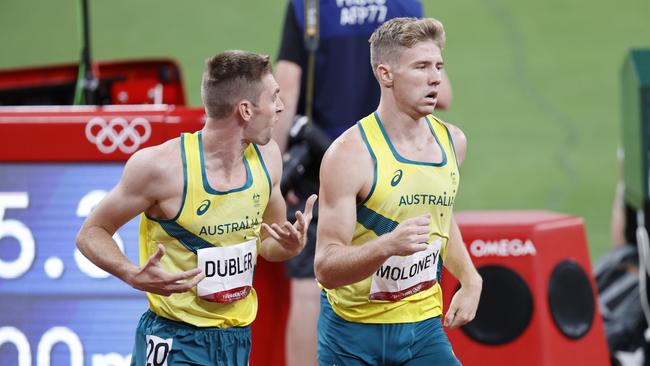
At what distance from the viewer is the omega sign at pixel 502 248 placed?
203 inches

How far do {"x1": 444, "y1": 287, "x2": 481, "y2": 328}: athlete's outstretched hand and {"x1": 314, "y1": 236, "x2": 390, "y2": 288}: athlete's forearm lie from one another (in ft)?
1.50

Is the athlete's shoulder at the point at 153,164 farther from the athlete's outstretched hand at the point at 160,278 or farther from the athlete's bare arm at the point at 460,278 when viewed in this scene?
the athlete's bare arm at the point at 460,278

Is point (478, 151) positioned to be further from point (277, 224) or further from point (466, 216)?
point (277, 224)

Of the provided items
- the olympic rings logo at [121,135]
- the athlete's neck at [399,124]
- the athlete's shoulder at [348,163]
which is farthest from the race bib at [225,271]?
the olympic rings logo at [121,135]

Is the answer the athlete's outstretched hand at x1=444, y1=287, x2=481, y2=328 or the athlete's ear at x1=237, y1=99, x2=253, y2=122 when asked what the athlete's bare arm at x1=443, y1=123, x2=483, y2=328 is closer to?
the athlete's outstretched hand at x1=444, y1=287, x2=481, y2=328

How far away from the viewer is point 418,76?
12.9 feet

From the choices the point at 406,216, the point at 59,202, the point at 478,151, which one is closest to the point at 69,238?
the point at 59,202

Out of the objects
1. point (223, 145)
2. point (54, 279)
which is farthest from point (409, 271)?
point (54, 279)

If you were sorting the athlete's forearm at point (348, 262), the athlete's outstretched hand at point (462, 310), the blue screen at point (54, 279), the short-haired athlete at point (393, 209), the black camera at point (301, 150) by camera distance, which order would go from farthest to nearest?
the black camera at point (301, 150) → the blue screen at point (54, 279) → the athlete's outstretched hand at point (462, 310) → the short-haired athlete at point (393, 209) → the athlete's forearm at point (348, 262)

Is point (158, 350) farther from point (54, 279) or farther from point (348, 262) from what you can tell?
point (54, 279)

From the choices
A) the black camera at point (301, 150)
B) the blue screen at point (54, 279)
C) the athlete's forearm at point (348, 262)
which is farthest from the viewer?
the black camera at point (301, 150)

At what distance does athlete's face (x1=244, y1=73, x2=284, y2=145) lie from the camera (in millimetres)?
4008

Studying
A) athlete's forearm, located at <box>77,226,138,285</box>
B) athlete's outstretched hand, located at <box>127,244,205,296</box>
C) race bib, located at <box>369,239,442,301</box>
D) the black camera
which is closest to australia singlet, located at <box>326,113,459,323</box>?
race bib, located at <box>369,239,442,301</box>

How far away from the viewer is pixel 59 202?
498 cm
